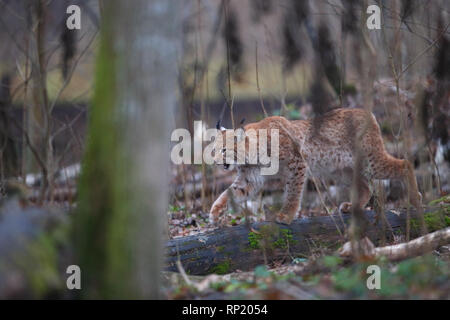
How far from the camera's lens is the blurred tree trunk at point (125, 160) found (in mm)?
2768

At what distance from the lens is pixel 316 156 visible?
21.5 ft

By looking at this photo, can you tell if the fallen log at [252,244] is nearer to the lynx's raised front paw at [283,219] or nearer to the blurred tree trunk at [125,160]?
the lynx's raised front paw at [283,219]

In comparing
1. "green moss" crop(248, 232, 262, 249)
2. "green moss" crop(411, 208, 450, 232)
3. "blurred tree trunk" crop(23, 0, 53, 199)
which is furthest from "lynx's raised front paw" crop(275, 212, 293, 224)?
"blurred tree trunk" crop(23, 0, 53, 199)

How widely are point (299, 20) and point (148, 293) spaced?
5.98 metres

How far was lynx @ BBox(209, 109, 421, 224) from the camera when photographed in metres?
6.22

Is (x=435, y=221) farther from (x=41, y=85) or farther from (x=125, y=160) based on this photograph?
(x=41, y=85)

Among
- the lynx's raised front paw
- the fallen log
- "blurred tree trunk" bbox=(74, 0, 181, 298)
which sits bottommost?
the fallen log

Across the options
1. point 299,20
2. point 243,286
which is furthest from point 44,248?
point 299,20

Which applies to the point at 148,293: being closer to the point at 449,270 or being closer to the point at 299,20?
the point at 449,270

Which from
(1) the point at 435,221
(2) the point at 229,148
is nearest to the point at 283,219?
(2) the point at 229,148

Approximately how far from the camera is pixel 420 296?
3182mm

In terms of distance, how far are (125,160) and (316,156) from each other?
421 centimetres

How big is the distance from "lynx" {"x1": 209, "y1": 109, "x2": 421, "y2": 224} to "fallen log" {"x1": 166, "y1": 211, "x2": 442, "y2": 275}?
93 centimetres

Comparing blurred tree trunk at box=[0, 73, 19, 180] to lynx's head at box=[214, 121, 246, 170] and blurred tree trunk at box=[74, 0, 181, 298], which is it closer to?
lynx's head at box=[214, 121, 246, 170]
